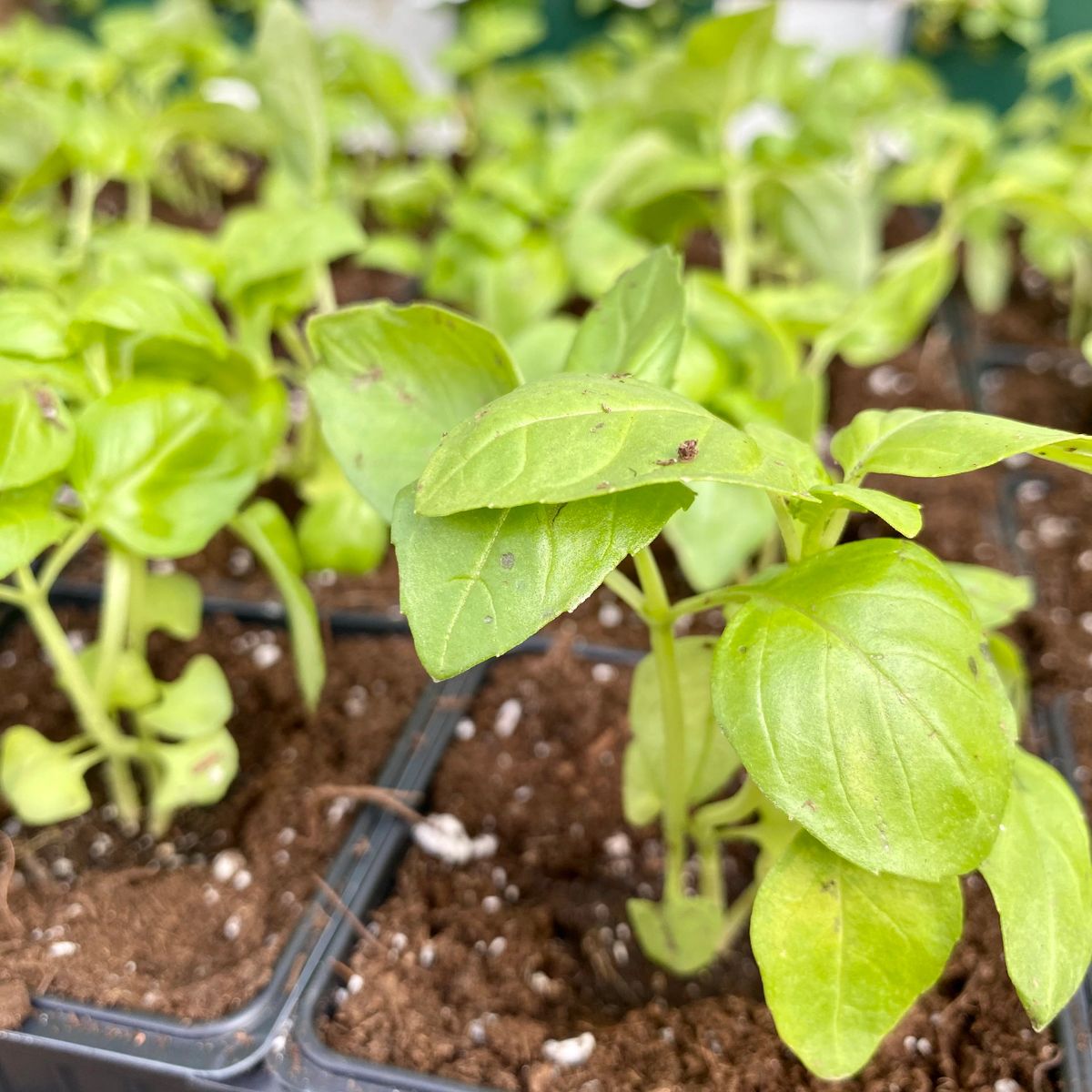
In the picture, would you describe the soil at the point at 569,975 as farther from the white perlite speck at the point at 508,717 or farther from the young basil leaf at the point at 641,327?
the young basil leaf at the point at 641,327

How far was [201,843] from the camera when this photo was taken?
2.68 ft

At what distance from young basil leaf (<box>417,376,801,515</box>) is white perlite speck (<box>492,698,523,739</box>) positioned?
0.49m

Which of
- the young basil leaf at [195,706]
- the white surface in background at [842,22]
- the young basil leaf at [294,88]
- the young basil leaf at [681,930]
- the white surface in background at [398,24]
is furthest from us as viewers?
the white surface in background at [398,24]

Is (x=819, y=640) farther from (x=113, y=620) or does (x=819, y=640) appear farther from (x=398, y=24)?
(x=398, y=24)

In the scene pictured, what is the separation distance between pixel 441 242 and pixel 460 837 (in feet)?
2.52

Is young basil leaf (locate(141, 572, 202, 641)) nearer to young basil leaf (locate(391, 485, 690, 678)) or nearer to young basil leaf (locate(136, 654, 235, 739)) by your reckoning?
young basil leaf (locate(136, 654, 235, 739))

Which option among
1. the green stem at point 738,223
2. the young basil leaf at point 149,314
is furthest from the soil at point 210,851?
the green stem at point 738,223

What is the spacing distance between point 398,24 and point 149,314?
189 cm

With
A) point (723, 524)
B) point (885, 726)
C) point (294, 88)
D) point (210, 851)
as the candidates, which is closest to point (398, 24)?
point (294, 88)

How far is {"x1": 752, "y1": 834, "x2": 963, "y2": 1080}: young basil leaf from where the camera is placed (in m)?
0.48

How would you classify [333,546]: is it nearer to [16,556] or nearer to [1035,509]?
[16,556]

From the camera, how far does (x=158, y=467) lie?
0.64 metres

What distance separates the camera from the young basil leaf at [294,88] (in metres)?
1.00

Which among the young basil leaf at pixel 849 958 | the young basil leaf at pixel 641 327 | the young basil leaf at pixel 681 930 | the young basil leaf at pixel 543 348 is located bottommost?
the young basil leaf at pixel 681 930
